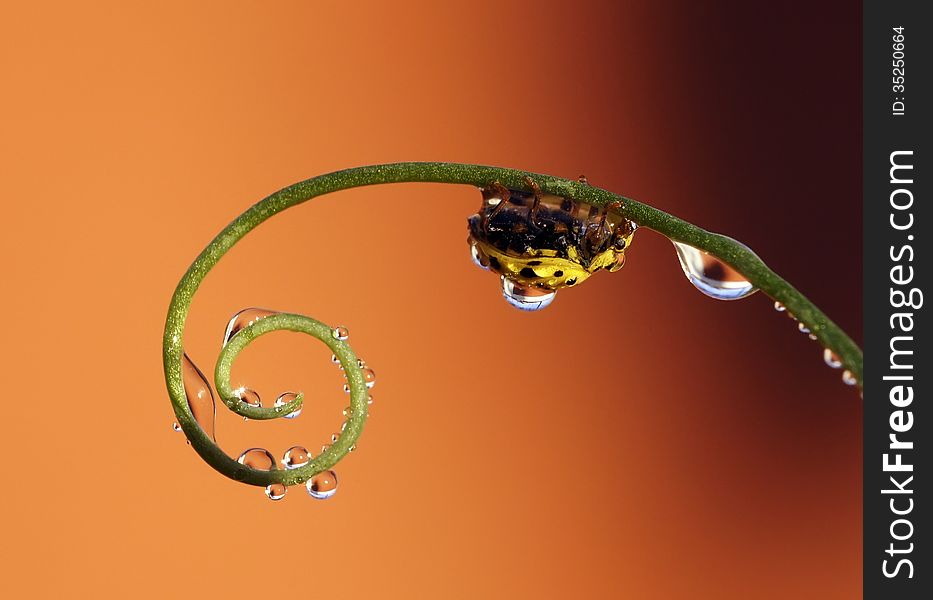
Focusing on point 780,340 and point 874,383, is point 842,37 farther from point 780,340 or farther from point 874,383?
point 874,383

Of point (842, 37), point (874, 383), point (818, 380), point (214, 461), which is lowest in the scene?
point (214, 461)

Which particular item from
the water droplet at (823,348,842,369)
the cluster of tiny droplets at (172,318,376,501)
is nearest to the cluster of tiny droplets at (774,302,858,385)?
the water droplet at (823,348,842,369)

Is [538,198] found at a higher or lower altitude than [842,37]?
lower

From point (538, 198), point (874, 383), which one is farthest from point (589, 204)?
point (874, 383)

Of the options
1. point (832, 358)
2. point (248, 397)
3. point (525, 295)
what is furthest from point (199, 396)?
point (832, 358)

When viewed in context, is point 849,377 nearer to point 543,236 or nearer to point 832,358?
point 832,358

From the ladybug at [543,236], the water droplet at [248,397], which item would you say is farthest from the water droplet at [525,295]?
the water droplet at [248,397]

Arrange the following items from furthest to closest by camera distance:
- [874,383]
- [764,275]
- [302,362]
Answer: 1. [302,362]
2. [874,383]
3. [764,275]

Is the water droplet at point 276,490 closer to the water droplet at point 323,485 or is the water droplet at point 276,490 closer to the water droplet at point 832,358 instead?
the water droplet at point 323,485
